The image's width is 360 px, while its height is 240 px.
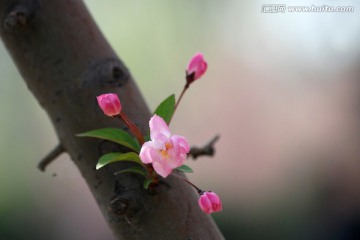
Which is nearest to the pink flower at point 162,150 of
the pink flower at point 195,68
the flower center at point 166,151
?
the flower center at point 166,151

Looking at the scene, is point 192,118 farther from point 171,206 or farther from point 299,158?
point 171,206

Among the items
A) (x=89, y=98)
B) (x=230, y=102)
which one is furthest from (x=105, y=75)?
(x=230, y=102)

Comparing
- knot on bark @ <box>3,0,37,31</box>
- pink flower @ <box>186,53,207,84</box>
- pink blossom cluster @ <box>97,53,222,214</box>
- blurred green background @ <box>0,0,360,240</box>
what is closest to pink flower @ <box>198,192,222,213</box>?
pink blossom cluster @ <box>97,53,222,214</box>

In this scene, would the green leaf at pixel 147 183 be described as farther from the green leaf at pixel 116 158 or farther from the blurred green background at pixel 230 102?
the blurred green background at pixel 230 102

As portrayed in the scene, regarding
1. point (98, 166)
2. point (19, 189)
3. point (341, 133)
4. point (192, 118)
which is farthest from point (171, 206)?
point (341, 133)

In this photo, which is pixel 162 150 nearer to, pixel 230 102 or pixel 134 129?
pixel 134 129
